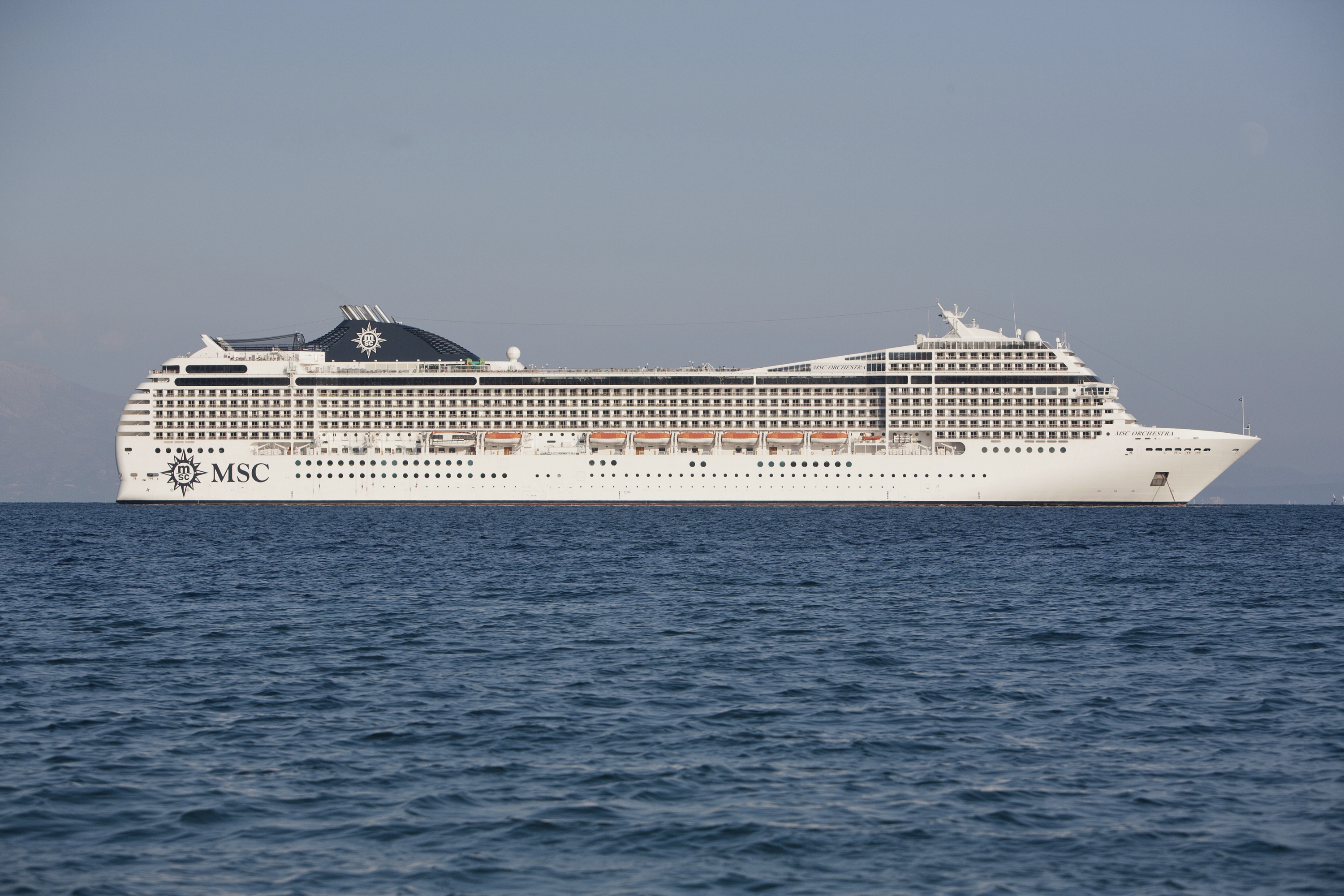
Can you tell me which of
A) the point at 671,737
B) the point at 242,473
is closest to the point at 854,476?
the point at 242,473

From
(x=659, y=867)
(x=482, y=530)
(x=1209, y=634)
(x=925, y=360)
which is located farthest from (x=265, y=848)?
(x=925, y=360)

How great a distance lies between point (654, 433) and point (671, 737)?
7464 cm

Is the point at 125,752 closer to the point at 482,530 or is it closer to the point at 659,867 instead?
the point at 659,867

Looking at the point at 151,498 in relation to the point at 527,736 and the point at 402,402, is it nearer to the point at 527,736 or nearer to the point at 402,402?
the point at 402,402

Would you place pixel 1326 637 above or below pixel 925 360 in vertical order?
below

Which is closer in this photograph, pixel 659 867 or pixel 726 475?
pixel 659 867

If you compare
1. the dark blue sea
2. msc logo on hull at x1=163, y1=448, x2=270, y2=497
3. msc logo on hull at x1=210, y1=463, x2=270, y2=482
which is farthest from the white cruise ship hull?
the dark blue sea

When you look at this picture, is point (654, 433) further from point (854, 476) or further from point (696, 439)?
point (854, 476)

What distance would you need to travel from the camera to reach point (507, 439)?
91.6 metres

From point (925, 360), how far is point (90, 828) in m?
84.9

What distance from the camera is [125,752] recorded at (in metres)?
15.2

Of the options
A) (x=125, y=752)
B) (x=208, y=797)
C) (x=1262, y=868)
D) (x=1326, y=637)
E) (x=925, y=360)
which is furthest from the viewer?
(x=925, y=360)

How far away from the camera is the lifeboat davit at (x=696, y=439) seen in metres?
89.8

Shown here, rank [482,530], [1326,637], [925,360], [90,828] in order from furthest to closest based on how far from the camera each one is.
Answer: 1. [925,360]
2. [482,530]
3. [1326,637]
4. [90,828]
